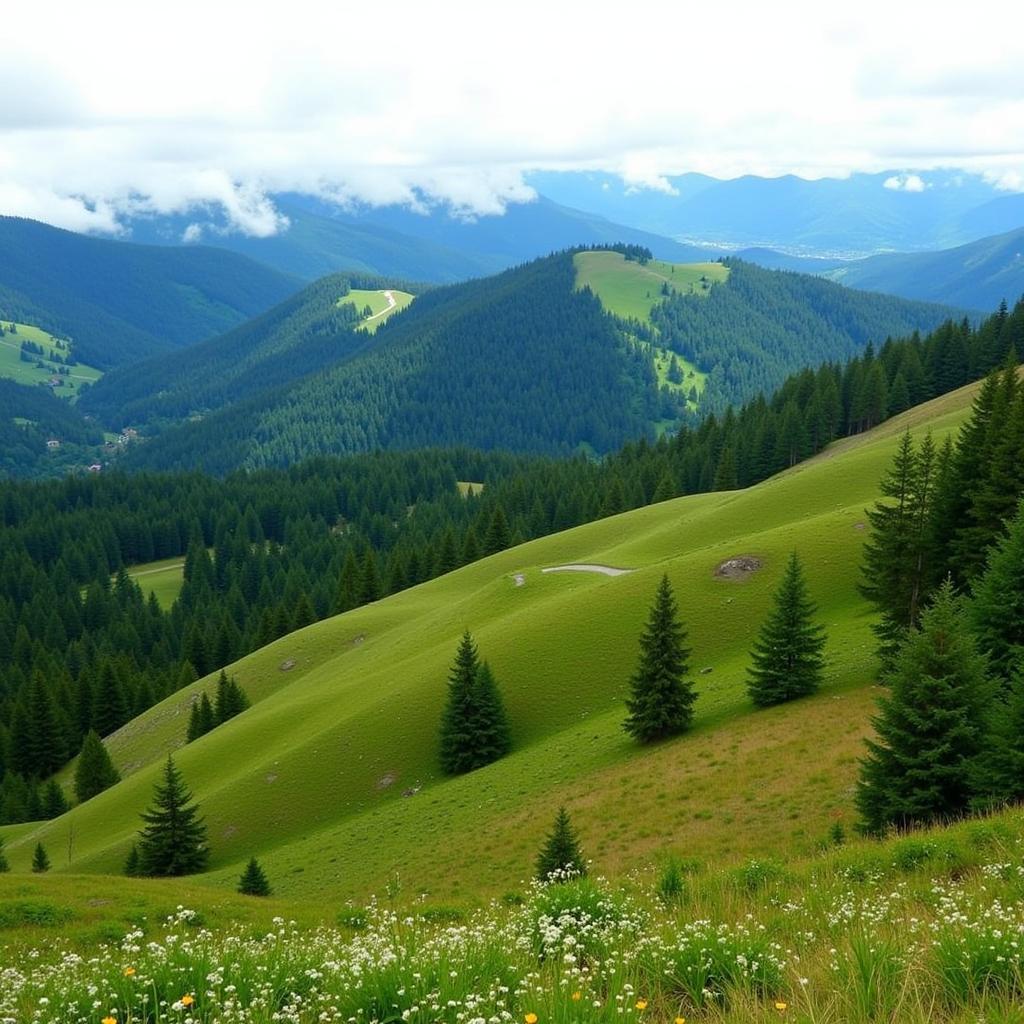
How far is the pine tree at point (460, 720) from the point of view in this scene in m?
50.7

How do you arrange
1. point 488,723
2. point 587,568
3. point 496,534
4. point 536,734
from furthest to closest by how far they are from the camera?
1. point 496,534
2. point 587,568
3. point 536,734
4. point 488,723

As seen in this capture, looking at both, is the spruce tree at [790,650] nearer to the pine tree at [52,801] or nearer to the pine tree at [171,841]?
the pine tree at [171,841]

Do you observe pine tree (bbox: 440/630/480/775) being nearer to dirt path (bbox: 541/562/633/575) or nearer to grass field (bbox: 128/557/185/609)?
dirt path (bbox: 541/562/633/575)

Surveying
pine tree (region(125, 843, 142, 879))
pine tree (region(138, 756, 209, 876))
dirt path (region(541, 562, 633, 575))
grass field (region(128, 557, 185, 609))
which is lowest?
grass field (region(128, 557, 185, 609))

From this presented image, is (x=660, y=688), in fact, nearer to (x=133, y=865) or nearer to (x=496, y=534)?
(x=133, y=865)

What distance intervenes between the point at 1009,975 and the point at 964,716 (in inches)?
768

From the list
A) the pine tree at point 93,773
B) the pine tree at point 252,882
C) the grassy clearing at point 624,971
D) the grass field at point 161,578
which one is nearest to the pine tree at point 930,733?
the grassy clearing at point 624,971

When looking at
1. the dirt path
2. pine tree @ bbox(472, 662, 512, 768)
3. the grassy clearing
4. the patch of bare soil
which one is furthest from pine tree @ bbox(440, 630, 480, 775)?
the grassy clearing

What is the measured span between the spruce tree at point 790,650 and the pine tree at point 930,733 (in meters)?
16.0

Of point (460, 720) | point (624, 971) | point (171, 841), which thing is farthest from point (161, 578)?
point (624, 971)

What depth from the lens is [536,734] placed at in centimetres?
5231

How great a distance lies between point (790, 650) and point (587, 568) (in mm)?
34803

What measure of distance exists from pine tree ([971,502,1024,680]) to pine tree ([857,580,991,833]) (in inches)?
224

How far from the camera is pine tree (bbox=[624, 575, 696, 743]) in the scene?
43.1m
